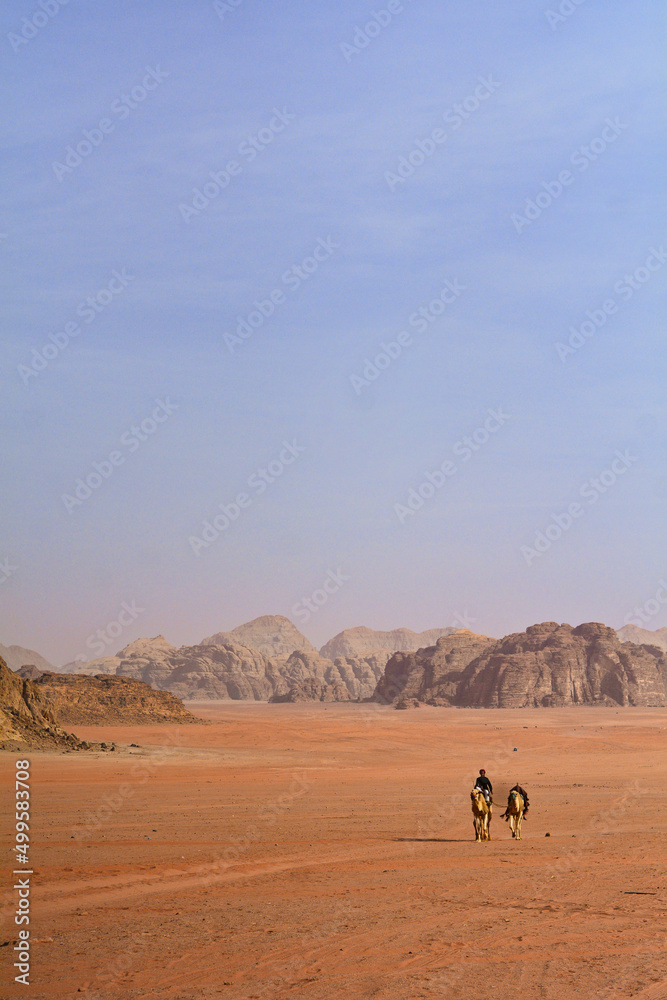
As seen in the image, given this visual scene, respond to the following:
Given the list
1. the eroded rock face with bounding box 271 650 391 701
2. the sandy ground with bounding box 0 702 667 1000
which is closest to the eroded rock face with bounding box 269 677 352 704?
the eroded rock face with bounding box 271 650 391 701

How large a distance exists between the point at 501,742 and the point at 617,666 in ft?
183

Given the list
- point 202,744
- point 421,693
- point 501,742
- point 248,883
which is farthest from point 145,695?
point 248,883

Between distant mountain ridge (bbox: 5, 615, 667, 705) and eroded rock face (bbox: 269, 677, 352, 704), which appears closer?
distant mountain ridge (bbox: 5, 615, 667, 705)

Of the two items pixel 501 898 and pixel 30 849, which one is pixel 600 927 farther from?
pixel 30 849

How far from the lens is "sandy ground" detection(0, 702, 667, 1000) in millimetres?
9695

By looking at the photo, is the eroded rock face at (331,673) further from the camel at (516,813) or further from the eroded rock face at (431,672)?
the camel at (516,813)

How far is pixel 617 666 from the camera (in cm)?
10400

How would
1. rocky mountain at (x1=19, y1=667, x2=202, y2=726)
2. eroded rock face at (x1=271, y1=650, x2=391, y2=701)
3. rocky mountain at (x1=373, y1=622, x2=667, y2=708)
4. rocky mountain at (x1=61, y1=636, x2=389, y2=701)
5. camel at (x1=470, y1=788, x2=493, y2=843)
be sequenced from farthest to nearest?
eroded rock face at (x1=271, y1=650, x2=391, y2=701) → rocky mountain at (x1=61, y1=636, x2=389, y2=701) → rocky mountain at (x1=373, y1=622, x2=667, y2=708) → rocky mountain at (x1=19, y1=667, x2=202, y2=726) → camel at (x1=470, y1=788, x2=493, y2=843)

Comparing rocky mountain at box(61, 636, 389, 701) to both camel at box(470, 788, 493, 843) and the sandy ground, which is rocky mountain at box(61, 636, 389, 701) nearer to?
the sandy ground

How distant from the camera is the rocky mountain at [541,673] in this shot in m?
98.9

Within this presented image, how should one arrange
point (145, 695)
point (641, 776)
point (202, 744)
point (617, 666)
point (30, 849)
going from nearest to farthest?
point (30, 849) → point (641, 776) → point (202, 744) → point (145, 695) → point (617, 666)

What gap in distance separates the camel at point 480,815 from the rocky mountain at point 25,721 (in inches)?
849

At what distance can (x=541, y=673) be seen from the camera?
330 ft

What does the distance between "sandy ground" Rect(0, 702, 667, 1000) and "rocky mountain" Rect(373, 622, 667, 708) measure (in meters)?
67.7
